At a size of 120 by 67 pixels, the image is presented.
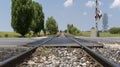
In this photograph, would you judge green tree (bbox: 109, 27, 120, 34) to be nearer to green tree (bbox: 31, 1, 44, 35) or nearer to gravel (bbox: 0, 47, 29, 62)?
green tree (bbox: 31, 1, 44, 35)

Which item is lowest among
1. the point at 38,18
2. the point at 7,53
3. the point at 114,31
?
the point at 114,31

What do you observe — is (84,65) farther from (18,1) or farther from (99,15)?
(18,1)

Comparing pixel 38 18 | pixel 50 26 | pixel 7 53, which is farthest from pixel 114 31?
pixel 7 53

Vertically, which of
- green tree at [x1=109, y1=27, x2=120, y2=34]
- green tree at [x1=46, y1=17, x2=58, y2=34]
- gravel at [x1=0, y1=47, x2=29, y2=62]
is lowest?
green tree at [x1=109, y1=27, x2=120, y2=34]

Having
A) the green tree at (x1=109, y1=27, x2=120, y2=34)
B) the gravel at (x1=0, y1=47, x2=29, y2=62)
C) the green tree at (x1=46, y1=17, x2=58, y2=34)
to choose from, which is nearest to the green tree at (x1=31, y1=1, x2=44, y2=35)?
the green tree at (x1=46, y1=17, x2=58, y2=34)

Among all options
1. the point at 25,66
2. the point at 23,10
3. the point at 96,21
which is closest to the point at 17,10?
the point at 23,10

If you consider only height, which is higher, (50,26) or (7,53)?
(50,26)

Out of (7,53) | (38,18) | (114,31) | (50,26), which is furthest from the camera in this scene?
(114,31)

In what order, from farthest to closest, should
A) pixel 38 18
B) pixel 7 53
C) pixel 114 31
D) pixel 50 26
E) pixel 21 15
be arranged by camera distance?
pixel 114 31, pixel 50 26, pixel 38 18, pixel 21 15, pixel 7 53

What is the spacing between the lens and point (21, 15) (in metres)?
54.9

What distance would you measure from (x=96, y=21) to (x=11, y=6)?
1895cm

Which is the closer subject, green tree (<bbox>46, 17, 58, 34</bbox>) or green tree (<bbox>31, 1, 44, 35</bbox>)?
green tree (<bbox>31, 1, 44, 35</bbox>)

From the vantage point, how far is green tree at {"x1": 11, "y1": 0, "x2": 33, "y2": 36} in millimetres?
54706

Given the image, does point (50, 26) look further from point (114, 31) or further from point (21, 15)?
point (21, 15)
